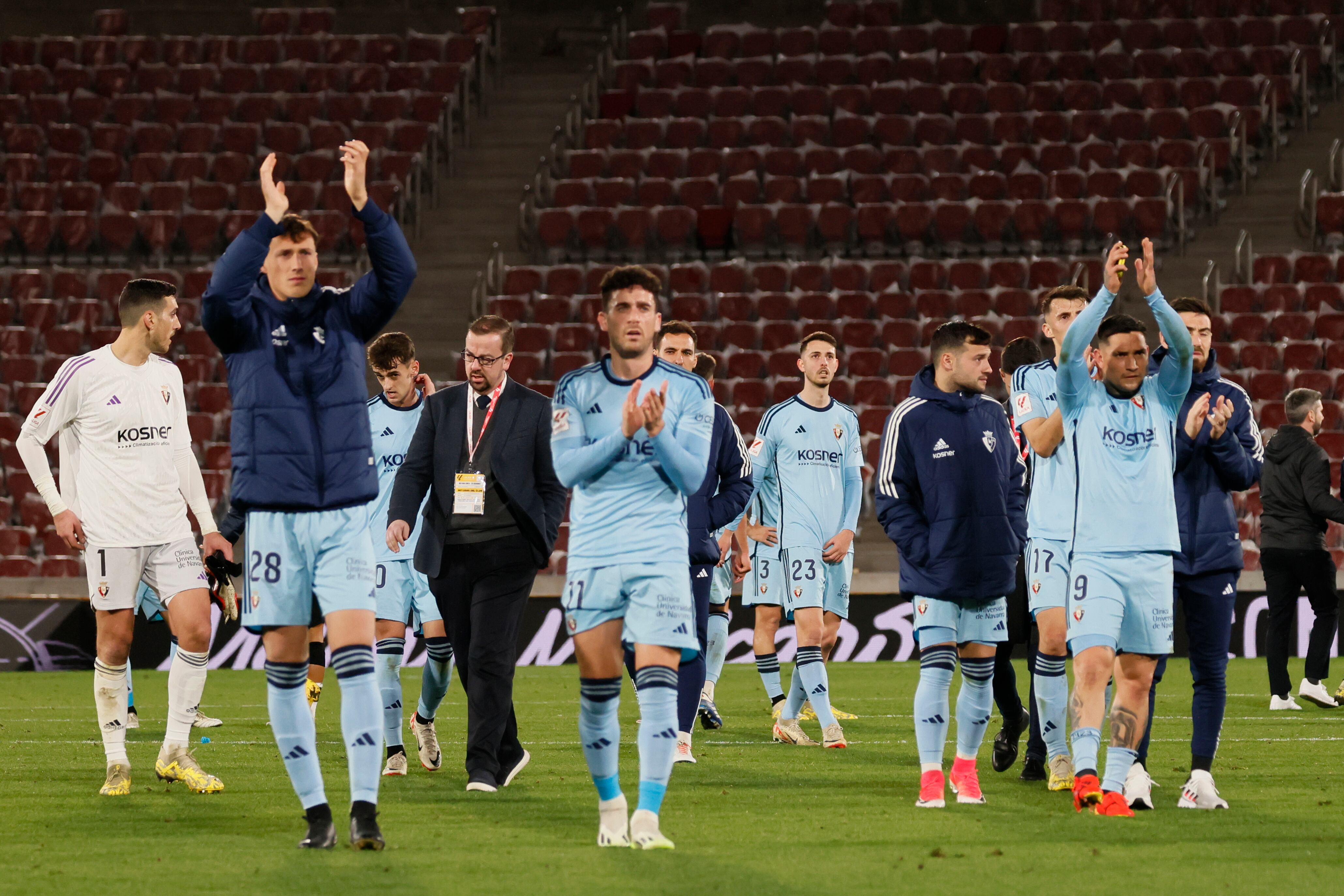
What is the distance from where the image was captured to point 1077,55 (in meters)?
22.8

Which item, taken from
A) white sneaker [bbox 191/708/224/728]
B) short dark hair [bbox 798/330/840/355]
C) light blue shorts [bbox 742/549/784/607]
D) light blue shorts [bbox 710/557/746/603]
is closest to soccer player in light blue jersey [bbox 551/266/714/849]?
short dark hair [bbox 798/330/840/355]

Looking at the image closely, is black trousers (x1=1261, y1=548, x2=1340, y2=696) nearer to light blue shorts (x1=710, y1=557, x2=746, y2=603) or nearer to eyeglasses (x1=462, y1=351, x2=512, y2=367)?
light blue shorts (x1=710, y1=557, x2=746, y2=603)


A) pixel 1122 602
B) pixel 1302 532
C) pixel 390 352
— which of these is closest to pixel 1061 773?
pixel 1122 602

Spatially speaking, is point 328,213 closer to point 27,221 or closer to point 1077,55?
point 27,221

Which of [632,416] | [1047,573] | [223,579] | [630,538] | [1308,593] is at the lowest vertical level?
[1308,593]

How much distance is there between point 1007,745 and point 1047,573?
4.31 ft

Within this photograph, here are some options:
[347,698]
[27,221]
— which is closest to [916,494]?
[347,698]

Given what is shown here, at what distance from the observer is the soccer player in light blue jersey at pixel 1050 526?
6977 millimetres

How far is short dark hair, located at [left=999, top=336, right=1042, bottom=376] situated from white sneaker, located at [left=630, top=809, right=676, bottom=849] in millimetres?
3428

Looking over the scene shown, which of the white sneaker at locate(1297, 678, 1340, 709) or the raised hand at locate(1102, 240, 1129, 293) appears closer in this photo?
the raised hand at locate(1102, 240, 1129, 293)

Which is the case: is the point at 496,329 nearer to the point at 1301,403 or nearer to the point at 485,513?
the point at 485,513

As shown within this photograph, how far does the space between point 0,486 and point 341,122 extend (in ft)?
27.3

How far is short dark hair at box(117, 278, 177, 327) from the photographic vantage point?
24.8 ft

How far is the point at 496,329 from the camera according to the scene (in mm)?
7457
